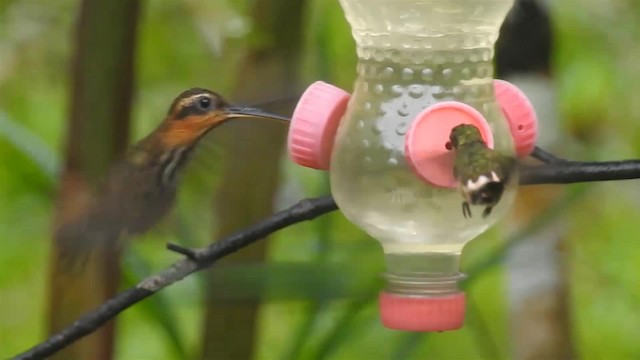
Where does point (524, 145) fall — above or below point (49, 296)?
above

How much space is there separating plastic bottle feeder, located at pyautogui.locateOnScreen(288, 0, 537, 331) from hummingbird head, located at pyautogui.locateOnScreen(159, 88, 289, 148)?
143 mm

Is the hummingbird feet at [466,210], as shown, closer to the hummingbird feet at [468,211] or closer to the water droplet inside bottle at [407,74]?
the hummingbird feet at [468,211]

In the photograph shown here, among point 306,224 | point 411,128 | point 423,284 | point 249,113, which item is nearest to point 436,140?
point 411,128

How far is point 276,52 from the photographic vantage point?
1.31 meters

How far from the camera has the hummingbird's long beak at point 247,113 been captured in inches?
34.9

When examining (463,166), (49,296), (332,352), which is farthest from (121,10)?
(463,166)

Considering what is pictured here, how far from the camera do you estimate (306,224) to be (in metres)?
1.43

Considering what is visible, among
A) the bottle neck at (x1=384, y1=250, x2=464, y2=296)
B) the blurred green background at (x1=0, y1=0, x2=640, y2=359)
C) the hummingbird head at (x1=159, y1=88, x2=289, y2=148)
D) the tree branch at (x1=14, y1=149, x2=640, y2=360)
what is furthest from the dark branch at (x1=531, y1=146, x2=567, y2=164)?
the blurred green background at (x1=0, y1=0, x2=640, y2=359)

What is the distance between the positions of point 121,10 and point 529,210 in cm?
59

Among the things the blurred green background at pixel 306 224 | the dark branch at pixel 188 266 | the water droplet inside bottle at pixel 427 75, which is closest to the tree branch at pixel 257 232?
the dark branch at pixel 188 266

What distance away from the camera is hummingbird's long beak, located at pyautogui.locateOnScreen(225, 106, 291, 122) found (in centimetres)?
89

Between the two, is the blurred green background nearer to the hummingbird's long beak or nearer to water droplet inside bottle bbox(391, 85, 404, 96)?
the hummingbird's long beak

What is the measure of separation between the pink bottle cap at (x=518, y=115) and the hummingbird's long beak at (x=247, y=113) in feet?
0.60

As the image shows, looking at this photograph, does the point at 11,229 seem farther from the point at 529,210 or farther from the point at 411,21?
the point at 411,21
